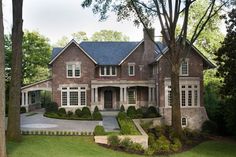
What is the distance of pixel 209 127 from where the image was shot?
34.1 meters

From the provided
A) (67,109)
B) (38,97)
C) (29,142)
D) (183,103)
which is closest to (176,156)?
(29,142)

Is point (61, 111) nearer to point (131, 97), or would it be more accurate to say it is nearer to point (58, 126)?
point (131, 97)

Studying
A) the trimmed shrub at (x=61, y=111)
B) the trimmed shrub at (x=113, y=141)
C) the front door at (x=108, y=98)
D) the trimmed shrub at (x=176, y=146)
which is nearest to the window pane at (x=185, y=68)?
the front door at (x=108, y=98)

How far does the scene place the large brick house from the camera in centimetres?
3634

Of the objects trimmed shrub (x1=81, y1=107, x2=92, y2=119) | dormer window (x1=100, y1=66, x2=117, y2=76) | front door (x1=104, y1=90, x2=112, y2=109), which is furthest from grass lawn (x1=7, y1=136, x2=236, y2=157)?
front door (x1=104, y1=90, x2=112, y2=109)

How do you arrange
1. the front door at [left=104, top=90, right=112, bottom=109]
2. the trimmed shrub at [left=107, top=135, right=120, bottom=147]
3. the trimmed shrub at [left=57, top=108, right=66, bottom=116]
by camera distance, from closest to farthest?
1. the trimmed shrub at [left=107, top=135, right=120, bottom=147]
2. the trimmed shrub at [left=57, top=108, right=66, bottom=116]
3. the front door at [left=104, top=90, right=112, bottom=109]

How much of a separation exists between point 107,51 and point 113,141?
23.4 metres

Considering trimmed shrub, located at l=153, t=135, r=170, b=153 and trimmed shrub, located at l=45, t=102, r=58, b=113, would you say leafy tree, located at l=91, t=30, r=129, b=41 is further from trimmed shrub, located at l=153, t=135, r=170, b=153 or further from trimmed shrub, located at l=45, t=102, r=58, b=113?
trimmed shrub, located at l=153, t=135, r=170, b=153

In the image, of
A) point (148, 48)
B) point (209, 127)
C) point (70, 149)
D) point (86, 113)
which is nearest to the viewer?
point (70, 149)

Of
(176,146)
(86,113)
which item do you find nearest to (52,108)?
(86,113)

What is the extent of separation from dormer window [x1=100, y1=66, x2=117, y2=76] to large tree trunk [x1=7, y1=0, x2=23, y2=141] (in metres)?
23.0

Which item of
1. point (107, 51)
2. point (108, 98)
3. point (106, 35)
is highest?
point (106, 35)

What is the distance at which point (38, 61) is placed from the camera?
50.5 metres

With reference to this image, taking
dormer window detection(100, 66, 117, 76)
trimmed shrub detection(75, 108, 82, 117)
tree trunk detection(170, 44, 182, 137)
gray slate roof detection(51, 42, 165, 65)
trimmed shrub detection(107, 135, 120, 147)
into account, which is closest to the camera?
trimmed shrub detection(107, 135, 120, 147)
